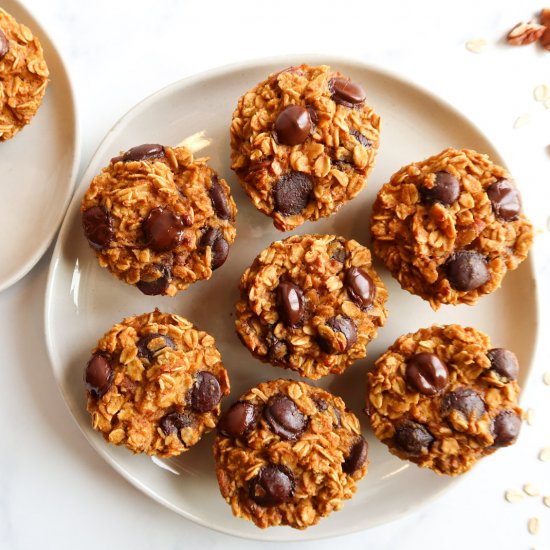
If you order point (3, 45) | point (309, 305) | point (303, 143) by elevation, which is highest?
point (3, 45)

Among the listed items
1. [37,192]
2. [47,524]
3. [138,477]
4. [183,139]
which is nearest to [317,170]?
[183,139]

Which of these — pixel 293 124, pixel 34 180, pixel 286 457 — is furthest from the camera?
pixel 34 180

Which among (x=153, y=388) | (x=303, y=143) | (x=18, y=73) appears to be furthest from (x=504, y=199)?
(x=18, y=73)

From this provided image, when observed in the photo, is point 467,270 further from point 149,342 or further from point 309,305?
point 149,342

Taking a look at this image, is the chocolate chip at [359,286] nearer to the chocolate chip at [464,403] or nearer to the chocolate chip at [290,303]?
the chocolate chip at [290,303]

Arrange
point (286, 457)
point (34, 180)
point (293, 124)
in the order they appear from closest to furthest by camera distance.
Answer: point (293, 124) < point (286, 457) < point (34, 180)

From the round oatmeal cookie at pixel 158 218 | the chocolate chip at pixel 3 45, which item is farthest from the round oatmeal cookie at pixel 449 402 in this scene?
the chocolate chip at pixel 3 45

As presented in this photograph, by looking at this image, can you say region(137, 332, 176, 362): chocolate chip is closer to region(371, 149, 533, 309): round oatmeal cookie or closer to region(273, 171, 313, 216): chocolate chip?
region(273, 171, 313, 216): chocolate chip
